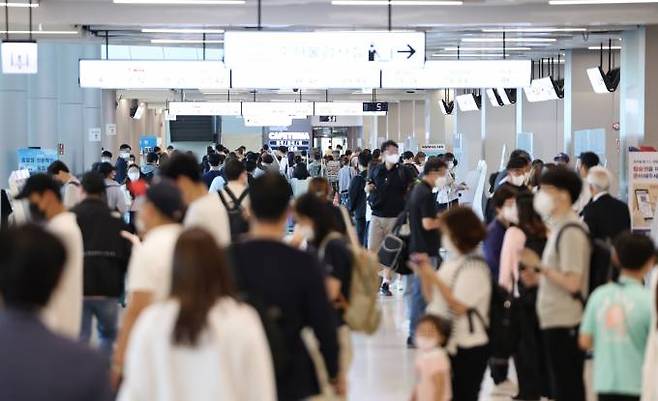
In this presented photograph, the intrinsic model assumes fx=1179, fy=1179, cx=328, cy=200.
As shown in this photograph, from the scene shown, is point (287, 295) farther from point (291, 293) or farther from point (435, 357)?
point (435, 357)

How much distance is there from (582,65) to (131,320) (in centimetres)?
1521

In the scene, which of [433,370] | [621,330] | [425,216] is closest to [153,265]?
[433,370]

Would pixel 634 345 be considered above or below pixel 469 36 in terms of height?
below

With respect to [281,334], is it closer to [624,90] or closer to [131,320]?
[131,320]

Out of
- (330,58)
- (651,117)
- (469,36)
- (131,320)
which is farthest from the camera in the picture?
(469,36)

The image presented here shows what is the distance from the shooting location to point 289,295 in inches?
160

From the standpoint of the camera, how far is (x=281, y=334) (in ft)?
13.3

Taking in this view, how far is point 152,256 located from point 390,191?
A: 7.90 metres

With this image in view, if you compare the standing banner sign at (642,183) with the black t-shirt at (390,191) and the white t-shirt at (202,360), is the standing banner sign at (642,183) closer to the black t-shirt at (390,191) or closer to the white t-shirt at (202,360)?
the black t-shirt at (390,191)

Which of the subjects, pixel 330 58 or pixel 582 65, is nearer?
pixel 330 58

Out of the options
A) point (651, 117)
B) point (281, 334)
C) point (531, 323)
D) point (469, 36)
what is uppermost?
point (469, 36)

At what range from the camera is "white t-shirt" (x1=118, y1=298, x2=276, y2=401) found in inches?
134

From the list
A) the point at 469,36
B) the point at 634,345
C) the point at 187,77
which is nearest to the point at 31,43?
the point at 187,77

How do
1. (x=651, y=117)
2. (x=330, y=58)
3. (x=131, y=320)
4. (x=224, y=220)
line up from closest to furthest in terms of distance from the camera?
(x=131, y=320) → (x=224, y=220) → (x=330, y=58) → (x=651, y=117)
